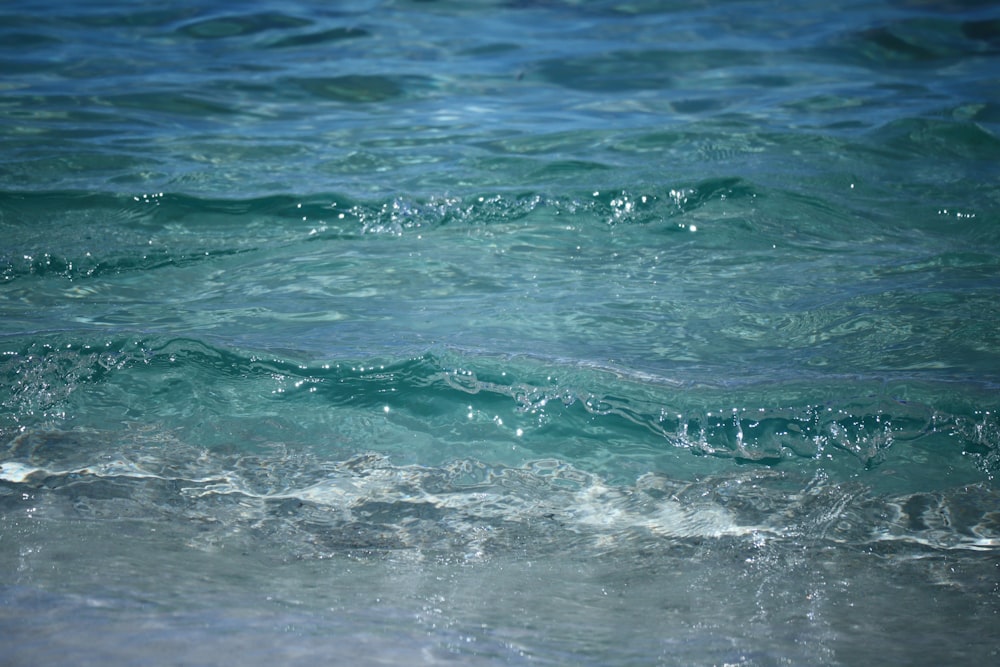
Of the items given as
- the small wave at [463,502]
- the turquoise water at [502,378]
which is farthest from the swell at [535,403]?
the small wave at [463,502]

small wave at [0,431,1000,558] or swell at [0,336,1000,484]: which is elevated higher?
swell at [0,336,1000,484]

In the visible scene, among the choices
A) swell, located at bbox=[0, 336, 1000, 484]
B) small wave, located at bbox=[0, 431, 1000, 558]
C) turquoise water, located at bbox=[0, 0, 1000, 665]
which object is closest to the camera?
turquoise water, located at bbox=[0, 0, 1000, 665]

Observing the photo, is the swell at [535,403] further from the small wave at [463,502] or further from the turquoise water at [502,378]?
the small wave at [463,502]

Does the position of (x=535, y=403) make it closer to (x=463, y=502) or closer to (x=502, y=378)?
(x=502, y=378)

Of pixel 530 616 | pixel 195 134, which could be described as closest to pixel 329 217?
pixel 195 134

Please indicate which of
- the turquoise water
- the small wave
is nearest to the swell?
the turquoise water

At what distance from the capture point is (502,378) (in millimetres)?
4141

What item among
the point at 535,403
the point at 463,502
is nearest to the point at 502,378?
the point at 535,403

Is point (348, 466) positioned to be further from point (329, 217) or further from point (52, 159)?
point (52, 159)

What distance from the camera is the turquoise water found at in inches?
102

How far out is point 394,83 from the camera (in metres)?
9.60

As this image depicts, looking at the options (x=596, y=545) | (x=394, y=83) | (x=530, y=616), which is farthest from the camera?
(x=394, y=83)

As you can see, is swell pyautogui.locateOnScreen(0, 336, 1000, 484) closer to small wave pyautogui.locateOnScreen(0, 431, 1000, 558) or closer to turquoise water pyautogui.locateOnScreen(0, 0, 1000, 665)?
turquoise water pyautogui.locateOnScreen(0, 0, 1000, 665)

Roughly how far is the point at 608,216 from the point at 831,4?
7.52 m
